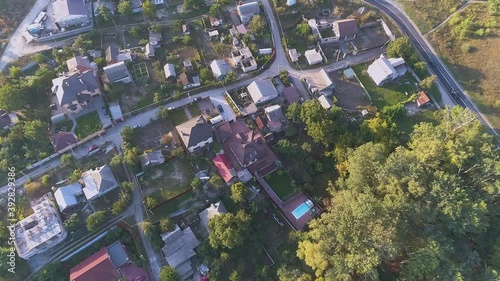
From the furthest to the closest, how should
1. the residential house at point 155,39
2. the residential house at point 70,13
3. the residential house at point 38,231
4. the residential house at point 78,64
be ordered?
the residential house at point 70,13 < the residential house at point 155,39 < the residential house at point 78,64 < the residential house at point 38,231

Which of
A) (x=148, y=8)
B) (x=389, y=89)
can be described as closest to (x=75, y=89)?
(x=148, y=8)

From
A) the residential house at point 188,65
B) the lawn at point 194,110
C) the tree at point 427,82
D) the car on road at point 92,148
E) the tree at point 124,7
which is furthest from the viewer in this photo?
the tree at point 124,7

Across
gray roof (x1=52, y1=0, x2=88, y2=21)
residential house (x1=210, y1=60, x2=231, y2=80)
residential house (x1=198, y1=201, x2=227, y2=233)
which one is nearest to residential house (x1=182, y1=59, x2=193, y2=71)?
residential house (x1=210, y1=60, x2=231, y2=80)

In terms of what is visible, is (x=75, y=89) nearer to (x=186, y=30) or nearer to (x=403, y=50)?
(x=186, y=30)

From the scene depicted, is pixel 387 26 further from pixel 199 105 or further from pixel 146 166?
pixel 146 166

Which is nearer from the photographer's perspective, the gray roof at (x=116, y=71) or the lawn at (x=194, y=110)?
the gray roof at (x=116, y=71)

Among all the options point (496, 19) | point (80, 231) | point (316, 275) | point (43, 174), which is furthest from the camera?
point (496, 19)

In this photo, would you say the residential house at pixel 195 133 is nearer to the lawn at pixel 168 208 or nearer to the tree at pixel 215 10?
the lawn at pixel 168 208

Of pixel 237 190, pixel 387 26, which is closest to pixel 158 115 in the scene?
pixel 237 190

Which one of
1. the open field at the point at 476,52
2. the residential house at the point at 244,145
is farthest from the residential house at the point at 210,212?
the open field at the point at 476,52
